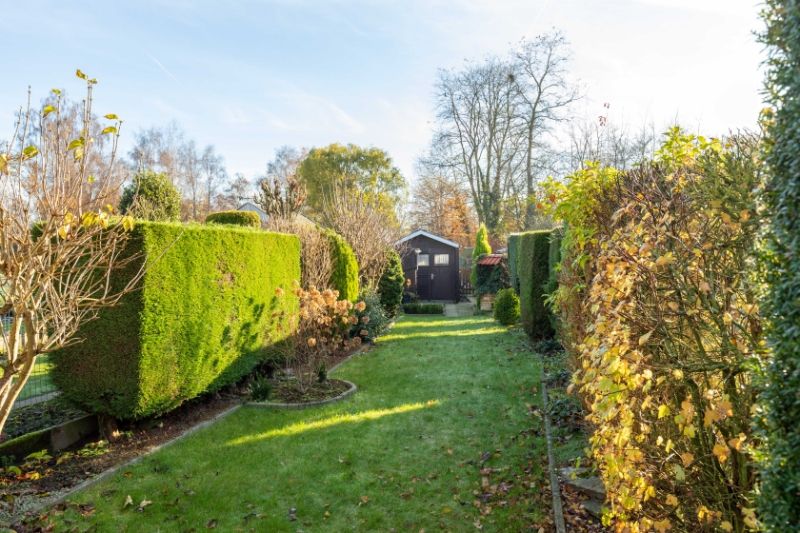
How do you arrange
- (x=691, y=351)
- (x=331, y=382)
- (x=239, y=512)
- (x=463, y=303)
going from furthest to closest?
(x=463, y=303)
(x=331, y=382)
(x=239, y=512)
(x=691, y=351)

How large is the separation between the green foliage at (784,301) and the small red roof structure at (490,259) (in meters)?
20.7

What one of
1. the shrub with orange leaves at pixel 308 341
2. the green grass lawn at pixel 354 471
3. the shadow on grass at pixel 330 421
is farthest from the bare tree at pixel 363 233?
the shadow on grass at pixel 330 421

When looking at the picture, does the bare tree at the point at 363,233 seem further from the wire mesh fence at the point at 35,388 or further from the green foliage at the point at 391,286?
the wire mesh fence at the point at 35,388

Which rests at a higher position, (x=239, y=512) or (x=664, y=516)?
(x=664, y=516)

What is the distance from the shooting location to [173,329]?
5930mm

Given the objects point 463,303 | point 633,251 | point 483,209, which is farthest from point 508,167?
point 633,251

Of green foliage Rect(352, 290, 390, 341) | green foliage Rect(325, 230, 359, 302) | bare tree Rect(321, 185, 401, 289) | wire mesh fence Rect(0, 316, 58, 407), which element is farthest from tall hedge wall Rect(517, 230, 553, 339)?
wire mesh fence Rect(0, 316, 58, 407)

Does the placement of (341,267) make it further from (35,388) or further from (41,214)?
(41,214)

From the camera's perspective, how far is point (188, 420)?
6.61 metres

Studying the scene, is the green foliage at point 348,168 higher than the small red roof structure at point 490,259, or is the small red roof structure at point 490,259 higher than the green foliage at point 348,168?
the green foliage at point 348,168

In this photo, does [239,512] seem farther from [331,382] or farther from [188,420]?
[331,382]

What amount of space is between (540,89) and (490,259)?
35.3ft

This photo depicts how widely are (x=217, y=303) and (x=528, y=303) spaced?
7946 mm

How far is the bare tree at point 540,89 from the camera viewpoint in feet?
82.5
